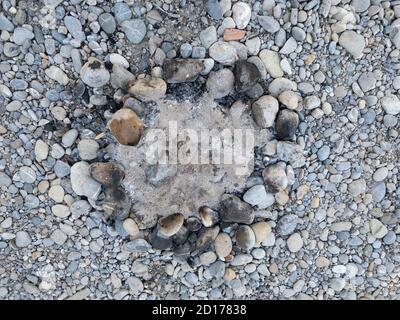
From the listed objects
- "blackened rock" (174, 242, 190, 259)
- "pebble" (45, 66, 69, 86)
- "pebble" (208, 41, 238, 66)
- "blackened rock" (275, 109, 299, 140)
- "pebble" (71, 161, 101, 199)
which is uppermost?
"pebble" (208, 41, 238, 66)

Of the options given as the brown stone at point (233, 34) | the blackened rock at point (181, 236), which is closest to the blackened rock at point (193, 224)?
the blackened rock at point (181, 236)

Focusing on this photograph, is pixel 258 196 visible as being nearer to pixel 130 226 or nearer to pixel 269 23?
pixel 130 226

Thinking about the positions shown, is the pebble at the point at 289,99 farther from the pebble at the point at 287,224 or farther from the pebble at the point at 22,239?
the pebble at the point at 22,239

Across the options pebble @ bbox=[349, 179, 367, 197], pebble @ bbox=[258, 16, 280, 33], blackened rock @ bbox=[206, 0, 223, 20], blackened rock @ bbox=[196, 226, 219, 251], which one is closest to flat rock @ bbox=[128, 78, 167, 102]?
blackened rock @ bbox=[206, 0, 223, 20]

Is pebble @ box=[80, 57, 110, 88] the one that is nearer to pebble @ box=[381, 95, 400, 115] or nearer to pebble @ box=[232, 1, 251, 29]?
pebble @ box=[232, 1, 251, 29]

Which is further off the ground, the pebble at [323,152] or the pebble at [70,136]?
the pebble at [70,136]
